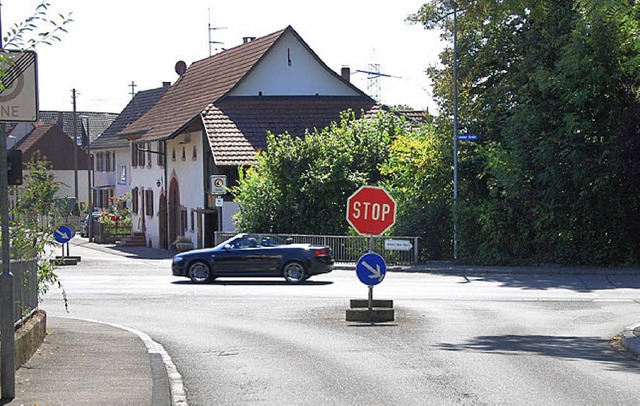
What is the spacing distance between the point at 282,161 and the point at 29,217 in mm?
26310

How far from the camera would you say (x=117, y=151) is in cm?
7688

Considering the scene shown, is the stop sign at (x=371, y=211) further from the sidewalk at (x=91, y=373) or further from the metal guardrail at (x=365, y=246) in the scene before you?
the metal guardrail at (x=365, y=246)

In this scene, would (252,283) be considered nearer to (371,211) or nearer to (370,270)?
(371,211)

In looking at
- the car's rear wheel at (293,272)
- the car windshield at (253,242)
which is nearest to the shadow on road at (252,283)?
the car's rear wheel at (293,272)

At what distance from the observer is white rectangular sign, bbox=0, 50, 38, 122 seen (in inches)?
372

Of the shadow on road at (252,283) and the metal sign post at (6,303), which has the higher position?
the metal sign post at (6,303)

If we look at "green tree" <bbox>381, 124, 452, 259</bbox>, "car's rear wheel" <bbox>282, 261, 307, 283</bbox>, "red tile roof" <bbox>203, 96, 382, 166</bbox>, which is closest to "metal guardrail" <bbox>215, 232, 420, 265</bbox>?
"green tree" <bbox>381, 124, 452, 259</bbox>

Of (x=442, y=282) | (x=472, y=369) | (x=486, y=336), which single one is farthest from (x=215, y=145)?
(x=472, y=369)

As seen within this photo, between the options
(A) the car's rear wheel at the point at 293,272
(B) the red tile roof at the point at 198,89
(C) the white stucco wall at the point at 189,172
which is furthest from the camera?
(B) the red tile roof at the point at 198,89

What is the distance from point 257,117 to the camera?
47594 mm

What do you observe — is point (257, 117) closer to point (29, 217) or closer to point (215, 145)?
point (215, 145)

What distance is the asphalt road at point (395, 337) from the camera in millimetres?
10562

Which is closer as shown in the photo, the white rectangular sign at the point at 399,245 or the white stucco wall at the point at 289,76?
the white rectangular sign at the point at 399,245

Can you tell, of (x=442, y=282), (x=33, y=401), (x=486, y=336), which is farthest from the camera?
(x=442, y=282)
